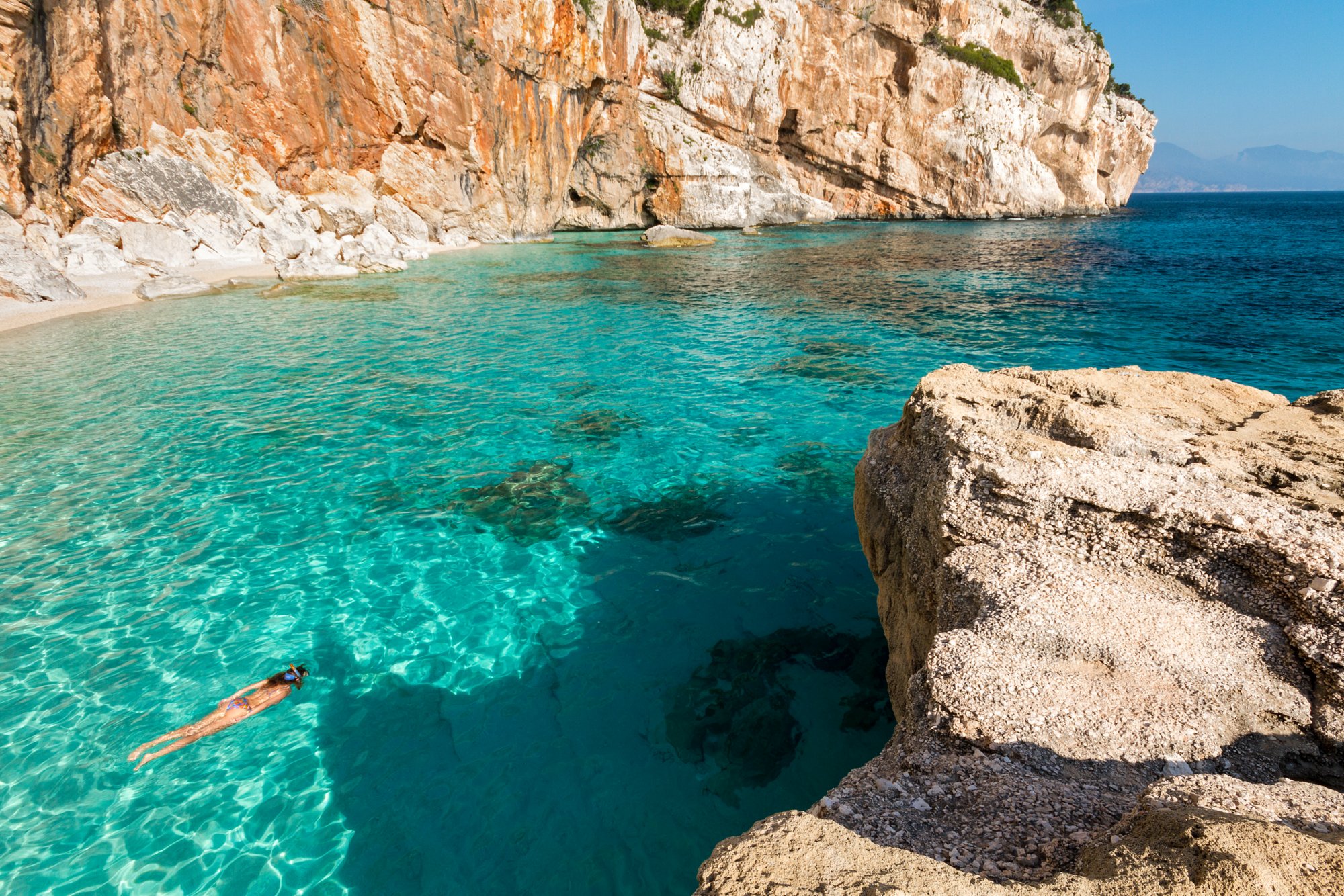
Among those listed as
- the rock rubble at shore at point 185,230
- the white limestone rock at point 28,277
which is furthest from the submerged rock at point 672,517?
the white limestone rock at point 28,277

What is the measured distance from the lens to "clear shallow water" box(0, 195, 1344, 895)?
4367 millimetres

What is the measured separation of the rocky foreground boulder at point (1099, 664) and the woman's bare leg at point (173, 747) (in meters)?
4.93

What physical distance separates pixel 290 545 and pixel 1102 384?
8.57 m

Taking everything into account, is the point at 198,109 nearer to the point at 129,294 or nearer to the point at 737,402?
the point at 129,294

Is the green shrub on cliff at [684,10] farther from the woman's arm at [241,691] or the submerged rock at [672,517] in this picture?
the woman's arm at [241,691]

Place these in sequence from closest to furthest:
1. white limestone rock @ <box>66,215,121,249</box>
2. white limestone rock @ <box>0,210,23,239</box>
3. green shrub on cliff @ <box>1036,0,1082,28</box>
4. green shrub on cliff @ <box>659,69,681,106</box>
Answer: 1. white limestone rock @ <box>0,210,23,239</box>
2. white limestone rock @ <box>66,215,121,249</box>
3. green shrub on cliff @ <box>659,69,681,106</box>
4. green shrub on cliff @ <box>1036,0,1082,28</box>

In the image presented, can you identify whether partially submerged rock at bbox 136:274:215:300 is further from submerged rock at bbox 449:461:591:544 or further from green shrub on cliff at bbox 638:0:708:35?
green shrub on cliff at bbox 638:0:708:35

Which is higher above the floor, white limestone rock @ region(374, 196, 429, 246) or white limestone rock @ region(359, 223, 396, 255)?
white limestone rock @ region(374, 196, 429, 246)

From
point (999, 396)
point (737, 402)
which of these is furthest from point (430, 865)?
point (737, 402)

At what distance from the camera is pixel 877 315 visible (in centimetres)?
1898

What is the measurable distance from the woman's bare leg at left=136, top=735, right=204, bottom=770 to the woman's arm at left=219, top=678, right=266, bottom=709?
288mm

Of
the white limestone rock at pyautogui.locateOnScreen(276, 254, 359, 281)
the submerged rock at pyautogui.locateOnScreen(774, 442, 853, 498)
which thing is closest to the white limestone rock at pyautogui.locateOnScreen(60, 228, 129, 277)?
the white limestone rock at pyautogui.locateOnScreen(276, 254, 359, 281)

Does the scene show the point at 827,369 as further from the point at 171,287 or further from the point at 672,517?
the point at 171,287

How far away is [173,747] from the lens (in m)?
4.87
